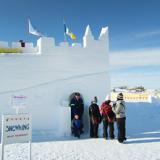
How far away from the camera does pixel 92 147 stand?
32.2 ft

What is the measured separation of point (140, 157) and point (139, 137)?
2.95m

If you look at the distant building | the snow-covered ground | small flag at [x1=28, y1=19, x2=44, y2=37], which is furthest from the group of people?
the distant building

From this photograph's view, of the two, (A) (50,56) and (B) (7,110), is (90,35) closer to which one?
(A) (50,56)

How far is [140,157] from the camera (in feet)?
28.0

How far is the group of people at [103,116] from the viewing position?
35.0 feet

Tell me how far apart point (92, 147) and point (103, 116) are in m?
1.75

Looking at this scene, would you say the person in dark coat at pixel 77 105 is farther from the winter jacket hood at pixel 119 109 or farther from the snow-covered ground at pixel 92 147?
→ the winter jacket hood at pixel 119 109

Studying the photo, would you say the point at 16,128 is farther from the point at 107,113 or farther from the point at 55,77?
the point at 55,77

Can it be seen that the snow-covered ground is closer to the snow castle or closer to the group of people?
the group of people

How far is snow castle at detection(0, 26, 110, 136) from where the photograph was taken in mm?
12000

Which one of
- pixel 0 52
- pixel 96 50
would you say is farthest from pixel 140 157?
Result: pixel 0 52

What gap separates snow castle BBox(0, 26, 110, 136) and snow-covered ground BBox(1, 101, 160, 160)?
876mm

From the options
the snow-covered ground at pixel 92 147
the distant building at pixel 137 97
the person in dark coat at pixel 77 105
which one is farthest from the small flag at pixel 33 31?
the distant building at pixel 137 97

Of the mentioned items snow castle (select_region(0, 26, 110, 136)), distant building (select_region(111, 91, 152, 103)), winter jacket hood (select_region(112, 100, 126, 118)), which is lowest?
distant building (select_region(111, 91, 152, 103))
